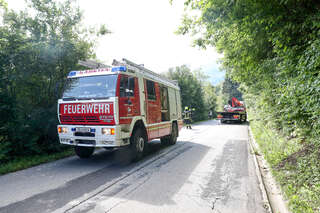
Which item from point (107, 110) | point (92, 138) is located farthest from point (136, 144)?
point (107, 110)

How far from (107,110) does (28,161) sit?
3.07m

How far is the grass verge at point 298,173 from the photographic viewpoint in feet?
10.8

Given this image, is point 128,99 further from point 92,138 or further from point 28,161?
point 28,161

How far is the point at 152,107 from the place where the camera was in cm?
757

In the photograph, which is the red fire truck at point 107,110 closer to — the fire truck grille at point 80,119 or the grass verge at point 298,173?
the fire truck grille at point 80,119

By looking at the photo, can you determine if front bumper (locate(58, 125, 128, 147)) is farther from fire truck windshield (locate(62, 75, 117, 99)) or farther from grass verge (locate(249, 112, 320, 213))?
grass verge (locate(249, 112, 320, 213))

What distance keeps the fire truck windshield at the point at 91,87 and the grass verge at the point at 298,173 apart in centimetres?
449

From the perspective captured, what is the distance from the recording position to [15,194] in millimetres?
3961

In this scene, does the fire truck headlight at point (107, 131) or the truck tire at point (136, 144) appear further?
the truck tire at point (136, 144)

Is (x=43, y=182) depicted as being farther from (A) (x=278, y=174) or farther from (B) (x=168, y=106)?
(B) (x=168, y=106)

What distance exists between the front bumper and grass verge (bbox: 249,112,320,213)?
3.90 m

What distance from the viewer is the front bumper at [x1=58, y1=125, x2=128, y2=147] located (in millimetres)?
5508

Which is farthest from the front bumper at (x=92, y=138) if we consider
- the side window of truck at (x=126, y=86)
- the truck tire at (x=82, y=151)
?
the side window of truck at (x=126, y=86)

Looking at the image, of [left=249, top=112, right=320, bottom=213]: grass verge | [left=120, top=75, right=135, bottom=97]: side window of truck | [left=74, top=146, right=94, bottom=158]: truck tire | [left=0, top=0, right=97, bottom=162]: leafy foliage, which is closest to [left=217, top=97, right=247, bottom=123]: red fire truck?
[left=249, top=112, right=320, bottom=213]: grass verge
